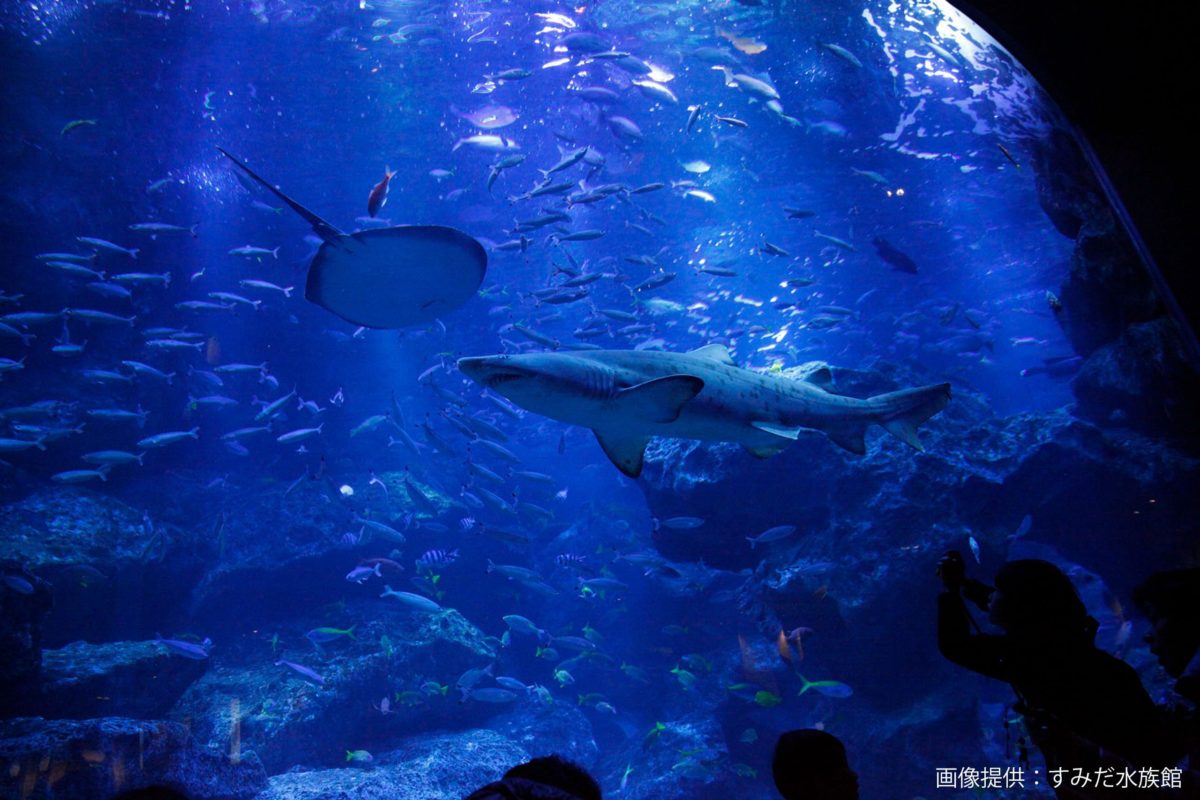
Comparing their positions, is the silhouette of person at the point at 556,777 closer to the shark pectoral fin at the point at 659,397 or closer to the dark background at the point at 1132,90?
the shark pectoral fin at the point at 659,397

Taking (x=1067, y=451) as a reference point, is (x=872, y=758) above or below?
below

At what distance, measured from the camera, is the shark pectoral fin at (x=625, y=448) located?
3.55 meters

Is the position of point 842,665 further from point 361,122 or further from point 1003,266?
point 1003,266

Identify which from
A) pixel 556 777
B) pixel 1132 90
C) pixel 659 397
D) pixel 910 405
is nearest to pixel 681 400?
pixel 659 397

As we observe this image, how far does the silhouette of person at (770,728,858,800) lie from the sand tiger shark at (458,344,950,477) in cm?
158

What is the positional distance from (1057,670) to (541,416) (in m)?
11.5

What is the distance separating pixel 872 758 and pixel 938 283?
2477 cm

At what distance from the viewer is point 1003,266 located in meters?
24.8

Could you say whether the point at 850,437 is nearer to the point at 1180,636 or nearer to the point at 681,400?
the point at 681,400

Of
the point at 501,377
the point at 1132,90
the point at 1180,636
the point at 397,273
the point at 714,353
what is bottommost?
the point at 1180,636

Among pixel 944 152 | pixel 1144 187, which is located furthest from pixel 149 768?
pixel 944 152

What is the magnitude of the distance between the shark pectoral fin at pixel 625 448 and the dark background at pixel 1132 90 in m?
3.01

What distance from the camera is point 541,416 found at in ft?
42.5

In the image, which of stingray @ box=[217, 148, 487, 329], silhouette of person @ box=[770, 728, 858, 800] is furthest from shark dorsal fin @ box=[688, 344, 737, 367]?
stingray @ box=[217, 148, 487, 329]
